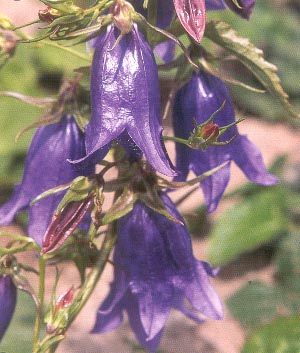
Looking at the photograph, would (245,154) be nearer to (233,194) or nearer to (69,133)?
(69,133)

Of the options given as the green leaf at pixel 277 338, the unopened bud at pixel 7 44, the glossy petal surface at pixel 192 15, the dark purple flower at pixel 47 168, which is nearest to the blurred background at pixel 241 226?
the green leaf at pixel 277 338

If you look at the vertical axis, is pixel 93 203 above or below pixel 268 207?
above

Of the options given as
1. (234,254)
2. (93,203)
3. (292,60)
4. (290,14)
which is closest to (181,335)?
(234,254)

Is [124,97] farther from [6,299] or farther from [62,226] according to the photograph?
[6,299]

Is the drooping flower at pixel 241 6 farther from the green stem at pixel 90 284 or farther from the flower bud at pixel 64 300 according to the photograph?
→ the flower bud at pixel 64 300

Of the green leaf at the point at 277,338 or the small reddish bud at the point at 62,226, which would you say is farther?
the green leaf at the point at 277,338

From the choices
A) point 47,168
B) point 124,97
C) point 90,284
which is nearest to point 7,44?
point 47,168

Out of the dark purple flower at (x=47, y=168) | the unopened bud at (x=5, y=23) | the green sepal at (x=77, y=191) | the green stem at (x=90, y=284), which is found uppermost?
the unopened bud at (x=5, y=23)
